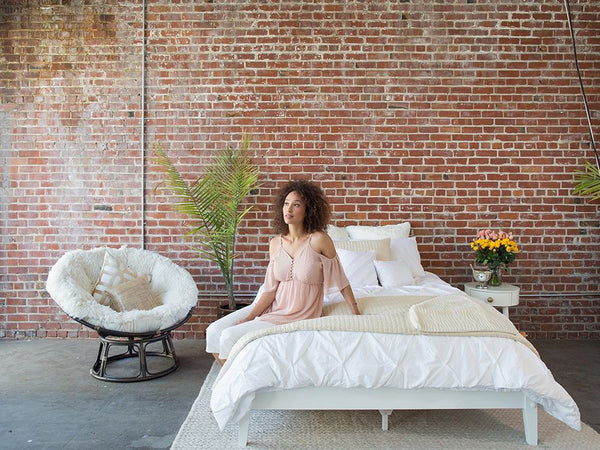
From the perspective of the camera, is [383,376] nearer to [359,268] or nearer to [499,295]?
[359,268]

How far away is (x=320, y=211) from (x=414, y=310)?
2.86 feet

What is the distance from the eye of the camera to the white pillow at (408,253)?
428cm

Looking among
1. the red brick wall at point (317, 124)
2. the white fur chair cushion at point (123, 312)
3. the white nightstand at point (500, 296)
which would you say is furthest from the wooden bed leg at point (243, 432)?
the white nightstand at point (500, 296)

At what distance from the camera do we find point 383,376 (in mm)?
2525

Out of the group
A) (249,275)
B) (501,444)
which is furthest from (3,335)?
(501,444)

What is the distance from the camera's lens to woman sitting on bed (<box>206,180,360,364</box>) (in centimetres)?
304

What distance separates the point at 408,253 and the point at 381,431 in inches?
73.4

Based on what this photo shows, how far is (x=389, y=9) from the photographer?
15.4 ft

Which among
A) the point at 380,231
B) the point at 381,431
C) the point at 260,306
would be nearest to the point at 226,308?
Result: the point at 260,306

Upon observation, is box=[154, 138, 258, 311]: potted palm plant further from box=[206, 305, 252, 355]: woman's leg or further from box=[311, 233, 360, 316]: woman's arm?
box=[311, 233, 360, 316]: woman's arm

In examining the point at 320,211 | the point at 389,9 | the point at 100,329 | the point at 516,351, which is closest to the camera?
the point at 516,351

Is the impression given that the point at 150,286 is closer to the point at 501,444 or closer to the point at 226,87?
the point at 226,87

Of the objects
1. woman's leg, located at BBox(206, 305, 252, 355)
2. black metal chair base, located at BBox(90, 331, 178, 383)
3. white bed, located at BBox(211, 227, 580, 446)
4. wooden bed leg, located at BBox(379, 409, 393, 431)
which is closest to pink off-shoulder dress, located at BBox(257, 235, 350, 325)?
woman's leg, located at BBox(206, 305, 252, 355)

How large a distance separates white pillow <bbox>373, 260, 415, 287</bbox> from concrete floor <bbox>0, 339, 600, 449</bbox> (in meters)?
1.34
